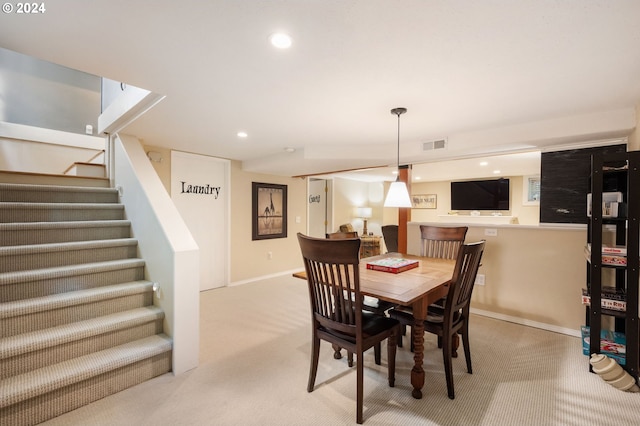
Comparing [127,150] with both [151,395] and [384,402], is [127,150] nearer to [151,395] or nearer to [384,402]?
[151,395]

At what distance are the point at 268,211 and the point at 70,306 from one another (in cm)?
343

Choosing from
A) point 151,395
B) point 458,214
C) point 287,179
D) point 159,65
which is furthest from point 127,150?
point 458,214

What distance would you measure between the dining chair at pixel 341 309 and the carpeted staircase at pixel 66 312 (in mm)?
1190

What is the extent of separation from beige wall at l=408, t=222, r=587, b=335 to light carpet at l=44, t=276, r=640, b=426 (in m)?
0.30

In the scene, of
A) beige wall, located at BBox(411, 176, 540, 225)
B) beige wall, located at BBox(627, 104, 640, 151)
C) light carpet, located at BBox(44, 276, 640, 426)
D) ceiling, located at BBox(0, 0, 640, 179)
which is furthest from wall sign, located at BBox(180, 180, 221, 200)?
beige wall, located at BBox(411, 176, 540, 225)

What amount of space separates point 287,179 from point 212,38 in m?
4.15

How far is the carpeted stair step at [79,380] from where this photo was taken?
63.2 inches

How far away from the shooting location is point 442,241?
311 cm

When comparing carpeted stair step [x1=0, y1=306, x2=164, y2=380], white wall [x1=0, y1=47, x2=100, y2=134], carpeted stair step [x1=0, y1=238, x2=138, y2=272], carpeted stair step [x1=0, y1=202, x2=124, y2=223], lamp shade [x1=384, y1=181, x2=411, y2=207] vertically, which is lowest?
carpeted stair step [x1=0, y1=306, x2=164, y2=380]

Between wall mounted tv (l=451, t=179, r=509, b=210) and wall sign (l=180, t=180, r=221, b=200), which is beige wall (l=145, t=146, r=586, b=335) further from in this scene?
wall mounted tv (l=451, t=179, r=509, b=210)

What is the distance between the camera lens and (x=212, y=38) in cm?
150

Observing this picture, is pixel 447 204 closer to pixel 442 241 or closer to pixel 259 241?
pixel 442 241

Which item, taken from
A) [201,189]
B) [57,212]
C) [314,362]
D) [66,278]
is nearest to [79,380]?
[66,278]

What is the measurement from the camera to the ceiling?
130 cm
